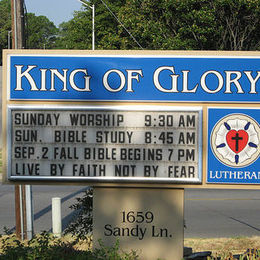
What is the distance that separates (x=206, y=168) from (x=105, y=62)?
2115 millimetres

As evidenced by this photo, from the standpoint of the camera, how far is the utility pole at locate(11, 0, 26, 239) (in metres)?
12.3

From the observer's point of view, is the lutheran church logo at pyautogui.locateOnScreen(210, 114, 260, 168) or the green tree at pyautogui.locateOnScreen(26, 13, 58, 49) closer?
the lutheran church logo at pyautogui.locateOnScreen(210, 114, 260, 168)

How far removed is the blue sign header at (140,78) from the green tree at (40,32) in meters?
122

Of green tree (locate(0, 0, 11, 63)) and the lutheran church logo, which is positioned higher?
green tree (locate(0, 0, 11, 63))

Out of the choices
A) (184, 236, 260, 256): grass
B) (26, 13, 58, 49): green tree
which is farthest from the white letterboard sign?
(26, 13, 58, 49): green tree

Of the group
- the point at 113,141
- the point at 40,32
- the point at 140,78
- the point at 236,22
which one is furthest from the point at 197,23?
the point at 40,32

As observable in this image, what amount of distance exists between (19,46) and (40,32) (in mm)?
133605

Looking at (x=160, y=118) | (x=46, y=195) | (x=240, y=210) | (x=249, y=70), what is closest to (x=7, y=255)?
(x=160, y=118)

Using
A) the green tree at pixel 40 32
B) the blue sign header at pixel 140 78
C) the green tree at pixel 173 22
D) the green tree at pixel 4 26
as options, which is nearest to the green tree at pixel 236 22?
the green tree at pixel 173 22

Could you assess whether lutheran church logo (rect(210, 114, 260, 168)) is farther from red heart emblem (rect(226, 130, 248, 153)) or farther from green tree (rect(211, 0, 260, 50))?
green tree (rect(211, 0, 260, 50))

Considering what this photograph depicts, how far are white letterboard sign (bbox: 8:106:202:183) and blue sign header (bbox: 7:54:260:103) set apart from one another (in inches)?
8.4

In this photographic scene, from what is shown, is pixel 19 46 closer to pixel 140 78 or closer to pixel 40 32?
pixel 140 78

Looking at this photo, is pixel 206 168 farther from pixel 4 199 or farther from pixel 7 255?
pixel 4 199

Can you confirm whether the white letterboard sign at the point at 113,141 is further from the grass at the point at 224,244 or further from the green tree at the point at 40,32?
the green tree at the point at 40,32
